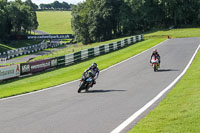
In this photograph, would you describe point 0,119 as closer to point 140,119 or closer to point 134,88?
point 140,119

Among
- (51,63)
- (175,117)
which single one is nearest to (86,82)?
(175,117)

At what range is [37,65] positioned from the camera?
96.3ft

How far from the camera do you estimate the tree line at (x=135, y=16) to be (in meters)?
81.5

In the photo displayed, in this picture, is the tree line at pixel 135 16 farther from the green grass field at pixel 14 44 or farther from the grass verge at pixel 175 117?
the grass verge at pixel 175 117

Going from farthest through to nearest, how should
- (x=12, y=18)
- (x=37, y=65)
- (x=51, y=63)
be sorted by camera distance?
(x=12, y=18)
(x=51, y=63)
(x=37, y=65)

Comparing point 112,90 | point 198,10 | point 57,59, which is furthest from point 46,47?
point 112,90

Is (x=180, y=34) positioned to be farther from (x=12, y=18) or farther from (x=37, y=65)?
(x=12, y=18)

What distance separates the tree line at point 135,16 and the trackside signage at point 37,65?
173 ft

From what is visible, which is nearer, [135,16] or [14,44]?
[135,16]

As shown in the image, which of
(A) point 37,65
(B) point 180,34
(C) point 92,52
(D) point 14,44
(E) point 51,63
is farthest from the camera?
(D) point 14,44

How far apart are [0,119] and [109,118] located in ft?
12.6

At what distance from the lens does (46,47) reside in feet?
301

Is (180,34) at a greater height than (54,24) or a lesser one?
lesser

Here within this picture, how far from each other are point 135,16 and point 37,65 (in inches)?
2297
